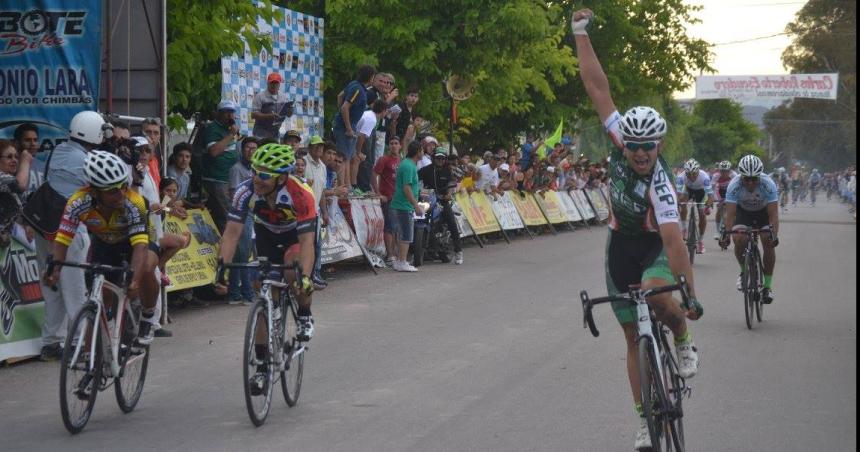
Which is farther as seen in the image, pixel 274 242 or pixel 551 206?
pixel 551 206

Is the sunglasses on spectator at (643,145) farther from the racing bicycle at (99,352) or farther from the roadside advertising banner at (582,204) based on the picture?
the roadside advertising banner at (582,204)

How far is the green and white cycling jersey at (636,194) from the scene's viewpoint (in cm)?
727

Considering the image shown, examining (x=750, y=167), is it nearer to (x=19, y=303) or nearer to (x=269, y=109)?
(x=269, y=109)

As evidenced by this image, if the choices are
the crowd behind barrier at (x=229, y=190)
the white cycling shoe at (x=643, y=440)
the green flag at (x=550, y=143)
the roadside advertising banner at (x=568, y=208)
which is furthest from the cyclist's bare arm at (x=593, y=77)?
the green flag at (x=550, y=143)

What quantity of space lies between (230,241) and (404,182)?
439 inches

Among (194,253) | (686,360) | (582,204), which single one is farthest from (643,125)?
(582,204)

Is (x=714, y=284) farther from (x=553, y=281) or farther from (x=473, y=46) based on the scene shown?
(x=473, y=46)

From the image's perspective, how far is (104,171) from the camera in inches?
330

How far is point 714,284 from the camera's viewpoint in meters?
18.5

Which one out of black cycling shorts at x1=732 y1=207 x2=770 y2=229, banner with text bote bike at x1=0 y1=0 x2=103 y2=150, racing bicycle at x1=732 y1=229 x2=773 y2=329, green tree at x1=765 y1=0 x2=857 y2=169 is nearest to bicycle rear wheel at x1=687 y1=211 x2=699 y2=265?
black cycling shorts at x1=732 y1=207 x2=770 y2=229

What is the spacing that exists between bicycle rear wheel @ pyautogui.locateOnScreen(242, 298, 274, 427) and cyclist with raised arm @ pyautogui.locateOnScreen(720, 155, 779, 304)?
23.4ft

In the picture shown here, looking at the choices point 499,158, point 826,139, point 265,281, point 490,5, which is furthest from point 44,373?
point 826,139

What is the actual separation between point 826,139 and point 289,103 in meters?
91.9

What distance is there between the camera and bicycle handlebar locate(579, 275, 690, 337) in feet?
21.5
